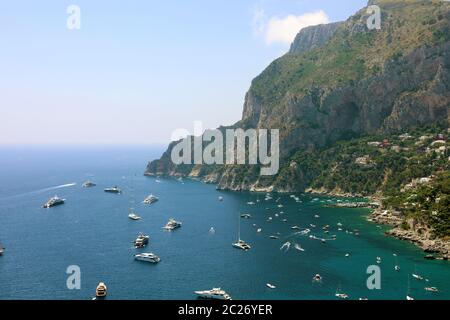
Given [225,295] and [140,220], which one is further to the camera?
[140,220]

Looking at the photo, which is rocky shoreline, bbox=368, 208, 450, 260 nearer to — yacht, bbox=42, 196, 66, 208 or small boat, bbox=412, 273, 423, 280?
small boat, bbox=412, 273, 423, 280

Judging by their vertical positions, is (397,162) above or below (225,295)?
above

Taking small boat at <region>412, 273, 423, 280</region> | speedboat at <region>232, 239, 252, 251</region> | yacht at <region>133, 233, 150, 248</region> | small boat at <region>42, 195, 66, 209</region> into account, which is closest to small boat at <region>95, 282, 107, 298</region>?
yacht at <region>133, 233, 150, 248</region>

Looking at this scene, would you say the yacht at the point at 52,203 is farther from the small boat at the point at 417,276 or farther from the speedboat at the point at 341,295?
the small boat at the point at 417,276

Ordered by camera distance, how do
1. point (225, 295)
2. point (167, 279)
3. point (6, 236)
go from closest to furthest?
point (225, 295) < point (167, 279) < point (6, 236)

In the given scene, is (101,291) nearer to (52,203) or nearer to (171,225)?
(171,225)

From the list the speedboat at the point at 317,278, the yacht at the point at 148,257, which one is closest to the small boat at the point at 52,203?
the yacht at the point at 148,257

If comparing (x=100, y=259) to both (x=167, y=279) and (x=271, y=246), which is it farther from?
(x=271, y=246)
